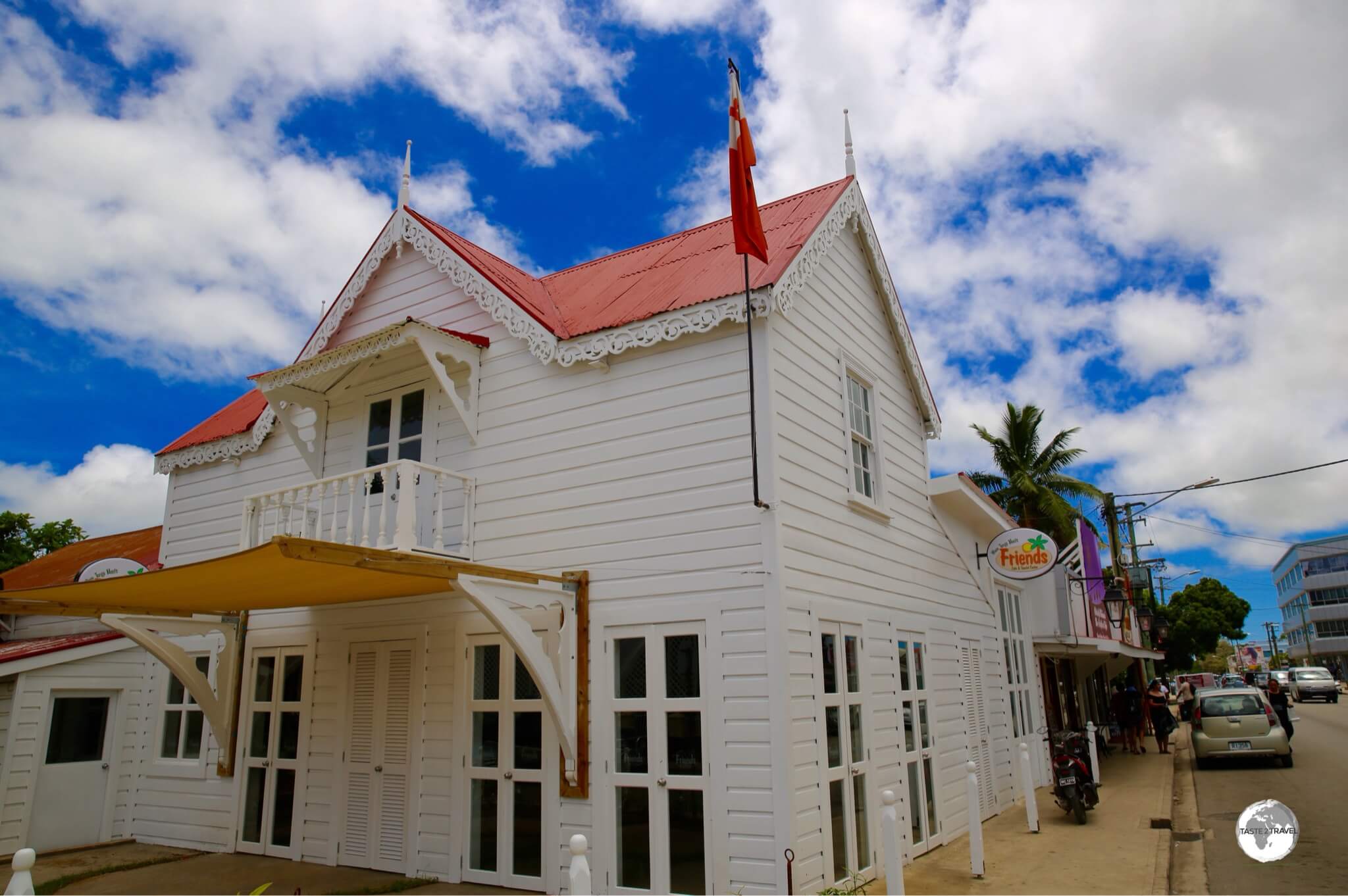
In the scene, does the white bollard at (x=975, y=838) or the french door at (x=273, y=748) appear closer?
the white bollard at (x=975, y=838)

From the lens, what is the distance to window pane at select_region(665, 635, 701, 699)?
7.76 m

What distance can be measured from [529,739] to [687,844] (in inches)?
80.5

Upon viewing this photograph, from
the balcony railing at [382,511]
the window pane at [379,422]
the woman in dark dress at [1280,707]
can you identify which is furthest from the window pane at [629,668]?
the woman in dark dress at [1280,707]

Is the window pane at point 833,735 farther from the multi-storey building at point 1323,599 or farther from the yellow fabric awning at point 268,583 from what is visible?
the multi-storey building at point 1323,599

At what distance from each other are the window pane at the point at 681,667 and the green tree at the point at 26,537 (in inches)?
1014

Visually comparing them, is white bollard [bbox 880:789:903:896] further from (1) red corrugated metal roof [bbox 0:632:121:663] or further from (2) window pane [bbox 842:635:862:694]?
(1) red corrugated metal roof [bbox 0:632:121:663]

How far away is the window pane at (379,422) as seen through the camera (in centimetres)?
1096

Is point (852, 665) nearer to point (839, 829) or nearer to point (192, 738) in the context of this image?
point (839, 829)

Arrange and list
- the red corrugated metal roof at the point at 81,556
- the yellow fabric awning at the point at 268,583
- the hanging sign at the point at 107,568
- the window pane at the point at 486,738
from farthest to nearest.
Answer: the red corrugated metal roof at the point at 81,556 < the hanging sign at the point at 107,568 < the window pane at the point at 486,738 < the yellow fabric awning at the point at 268,583

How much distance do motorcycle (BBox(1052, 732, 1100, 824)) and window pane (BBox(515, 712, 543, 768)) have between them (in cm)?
760

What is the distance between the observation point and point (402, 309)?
1141 centimetres

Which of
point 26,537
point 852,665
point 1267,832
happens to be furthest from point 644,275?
point 26,537

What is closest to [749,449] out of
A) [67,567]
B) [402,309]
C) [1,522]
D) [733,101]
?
[733,101]

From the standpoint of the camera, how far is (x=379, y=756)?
9.63m
